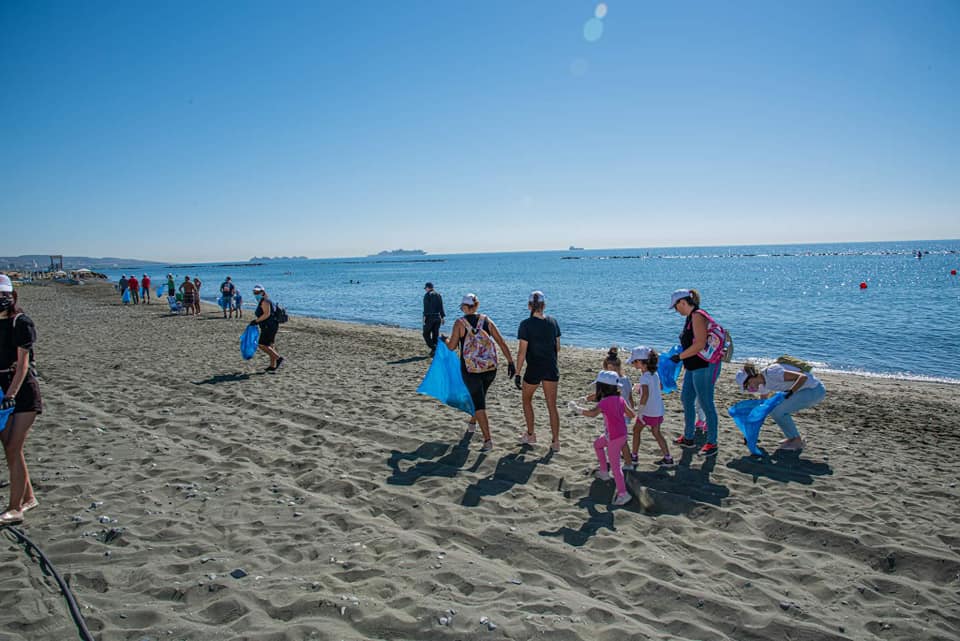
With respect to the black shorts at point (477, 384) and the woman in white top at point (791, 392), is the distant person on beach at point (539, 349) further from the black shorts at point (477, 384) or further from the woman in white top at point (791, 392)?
the woman in white top at point (791, 392)

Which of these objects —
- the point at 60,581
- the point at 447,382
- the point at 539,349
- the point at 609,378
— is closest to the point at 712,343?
the point at 609,378

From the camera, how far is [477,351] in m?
6.01

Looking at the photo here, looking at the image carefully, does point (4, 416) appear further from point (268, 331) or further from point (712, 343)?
point (268, 331)

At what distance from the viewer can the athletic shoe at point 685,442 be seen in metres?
6.06

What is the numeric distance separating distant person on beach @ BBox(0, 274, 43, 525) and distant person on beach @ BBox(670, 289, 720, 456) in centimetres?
600

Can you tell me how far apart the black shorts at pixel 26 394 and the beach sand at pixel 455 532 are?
93 cm

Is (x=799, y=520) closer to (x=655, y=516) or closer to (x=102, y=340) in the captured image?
(x=655, y=516)

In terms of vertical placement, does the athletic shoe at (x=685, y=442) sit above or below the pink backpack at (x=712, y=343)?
below

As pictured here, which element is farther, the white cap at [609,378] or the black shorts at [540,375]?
the black shorts at [540,375]

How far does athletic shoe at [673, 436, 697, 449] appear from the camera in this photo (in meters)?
6.06

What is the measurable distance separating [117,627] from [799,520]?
16.6 ft

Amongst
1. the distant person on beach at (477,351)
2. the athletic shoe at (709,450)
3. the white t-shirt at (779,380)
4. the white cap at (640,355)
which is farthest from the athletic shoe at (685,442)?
the distant person on beach at (477,351)

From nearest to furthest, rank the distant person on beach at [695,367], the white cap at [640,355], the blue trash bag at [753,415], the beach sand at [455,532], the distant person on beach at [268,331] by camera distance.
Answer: the beach sand at [455,532]
the white cap at [640,355]
the distant person on beach at [695,367]
the blue trash bag at [753,415]
the distant person on beach at [268,331]

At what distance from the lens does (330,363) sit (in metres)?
11.6
